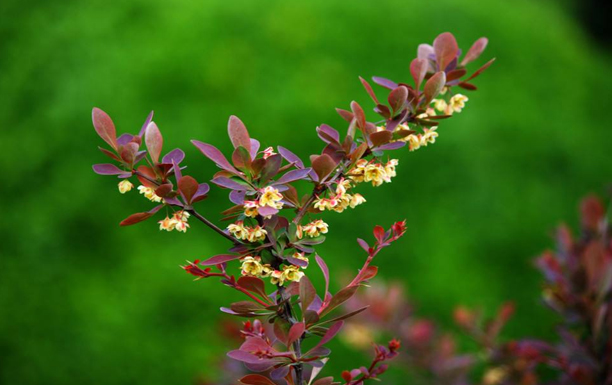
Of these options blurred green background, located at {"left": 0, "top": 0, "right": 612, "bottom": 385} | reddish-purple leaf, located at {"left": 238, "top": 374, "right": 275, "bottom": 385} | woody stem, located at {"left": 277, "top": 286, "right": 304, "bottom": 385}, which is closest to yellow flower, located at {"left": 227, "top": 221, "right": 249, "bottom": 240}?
woody stem, located at {"left": 277, "top": 286, "right": 304, "bottom": 385}

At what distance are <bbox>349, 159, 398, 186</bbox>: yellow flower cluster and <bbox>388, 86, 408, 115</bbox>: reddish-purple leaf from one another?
9cm

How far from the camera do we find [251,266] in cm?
88

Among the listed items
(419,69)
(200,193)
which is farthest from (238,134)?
(419,69)

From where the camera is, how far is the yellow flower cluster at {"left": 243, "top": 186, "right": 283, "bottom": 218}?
865 millimetres

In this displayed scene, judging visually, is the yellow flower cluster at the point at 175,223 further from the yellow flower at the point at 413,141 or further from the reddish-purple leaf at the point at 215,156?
the yellow flower at the point at 413,141

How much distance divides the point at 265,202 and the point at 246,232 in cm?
5

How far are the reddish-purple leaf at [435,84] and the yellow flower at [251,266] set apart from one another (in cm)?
36

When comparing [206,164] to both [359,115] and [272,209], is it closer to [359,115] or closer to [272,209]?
[359,115]

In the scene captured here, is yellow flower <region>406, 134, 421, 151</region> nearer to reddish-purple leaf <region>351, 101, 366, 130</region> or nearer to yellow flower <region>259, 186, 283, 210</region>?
reddish-purple leaf <region>351, 101, 366, 130</region>

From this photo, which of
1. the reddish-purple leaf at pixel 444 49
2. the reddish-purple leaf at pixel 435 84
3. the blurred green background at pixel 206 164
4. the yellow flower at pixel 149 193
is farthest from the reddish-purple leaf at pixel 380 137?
the blurred green background at pixel 206 164

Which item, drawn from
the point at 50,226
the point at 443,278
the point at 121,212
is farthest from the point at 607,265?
the point at 50,226

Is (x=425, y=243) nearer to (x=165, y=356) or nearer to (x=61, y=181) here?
(x=165, y=356)

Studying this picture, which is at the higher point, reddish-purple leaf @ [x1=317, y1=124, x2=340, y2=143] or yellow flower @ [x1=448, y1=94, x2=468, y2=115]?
yellow flower @ [x1=448, y1=94, x2=468, y2=115]

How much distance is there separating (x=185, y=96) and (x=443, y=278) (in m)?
1.70
